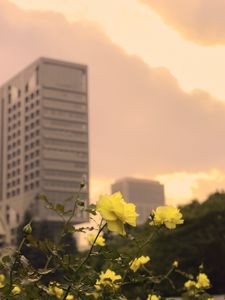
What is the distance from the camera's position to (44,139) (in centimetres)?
8994

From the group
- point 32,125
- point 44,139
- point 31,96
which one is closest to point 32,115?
point 32,125

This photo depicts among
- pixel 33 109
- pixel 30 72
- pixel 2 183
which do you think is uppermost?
pixel 30 72

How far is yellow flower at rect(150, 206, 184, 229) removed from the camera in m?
2.41

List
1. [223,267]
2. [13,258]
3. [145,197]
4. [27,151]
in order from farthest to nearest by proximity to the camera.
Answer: [145,197], [27,151], [223,267], [13,258]

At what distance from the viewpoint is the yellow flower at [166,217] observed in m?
2.41

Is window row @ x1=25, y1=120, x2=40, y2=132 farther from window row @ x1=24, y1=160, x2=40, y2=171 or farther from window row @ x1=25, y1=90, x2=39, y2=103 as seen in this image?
window row @ x1=24, y1=160, x2=40, y2=171

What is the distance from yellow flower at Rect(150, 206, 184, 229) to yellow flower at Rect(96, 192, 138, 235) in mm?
375

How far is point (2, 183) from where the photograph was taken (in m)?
96.4

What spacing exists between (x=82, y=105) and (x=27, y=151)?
10.6 m

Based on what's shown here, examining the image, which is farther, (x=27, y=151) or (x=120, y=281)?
(x=27, y=151)

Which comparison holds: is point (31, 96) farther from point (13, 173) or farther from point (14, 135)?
point (13, 173)

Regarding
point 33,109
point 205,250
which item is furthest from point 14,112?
point 205,250

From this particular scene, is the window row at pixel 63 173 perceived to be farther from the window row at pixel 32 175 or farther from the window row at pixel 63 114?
the window row at pixel 63 114

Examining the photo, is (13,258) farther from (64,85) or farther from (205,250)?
(64,85)
